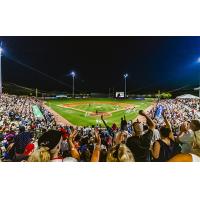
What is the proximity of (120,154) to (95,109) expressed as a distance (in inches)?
69.9

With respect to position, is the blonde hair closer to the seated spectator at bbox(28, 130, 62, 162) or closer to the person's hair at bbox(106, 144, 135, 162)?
the seated spectator at bbox(28, 130, 62, 162)

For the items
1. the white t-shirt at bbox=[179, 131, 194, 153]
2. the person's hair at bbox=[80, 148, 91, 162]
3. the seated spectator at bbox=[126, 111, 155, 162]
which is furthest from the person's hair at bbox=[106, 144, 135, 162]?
the white t-shirt at bbox=[179, 131, 194, 153]

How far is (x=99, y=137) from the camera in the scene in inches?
189

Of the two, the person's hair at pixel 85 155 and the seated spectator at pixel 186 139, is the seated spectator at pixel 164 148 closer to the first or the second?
the seated spectator at pixel 186 139

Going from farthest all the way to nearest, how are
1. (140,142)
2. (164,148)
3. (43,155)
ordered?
(140,142), (164,148), (43,155)

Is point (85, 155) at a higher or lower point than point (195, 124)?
lower

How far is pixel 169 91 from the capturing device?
6410 millimetres

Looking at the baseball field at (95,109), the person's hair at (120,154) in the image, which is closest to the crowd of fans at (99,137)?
the person's hair at (120,154)

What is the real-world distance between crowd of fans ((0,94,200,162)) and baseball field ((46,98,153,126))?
187 mm

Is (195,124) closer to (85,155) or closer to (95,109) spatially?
(95,109)

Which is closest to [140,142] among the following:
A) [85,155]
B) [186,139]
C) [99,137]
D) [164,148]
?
[164,148]

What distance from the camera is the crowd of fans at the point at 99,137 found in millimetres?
4841

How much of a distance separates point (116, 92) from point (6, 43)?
3033 millimetres

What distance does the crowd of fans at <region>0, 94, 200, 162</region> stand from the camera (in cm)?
484
